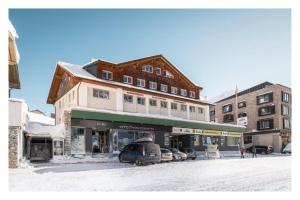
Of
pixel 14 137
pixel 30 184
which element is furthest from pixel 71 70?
pixel 30 184

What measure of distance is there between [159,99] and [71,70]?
854cm

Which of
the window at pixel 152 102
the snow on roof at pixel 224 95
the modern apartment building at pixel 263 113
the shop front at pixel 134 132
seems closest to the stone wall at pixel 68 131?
the shop front at pixel 134 132

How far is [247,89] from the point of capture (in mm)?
49656

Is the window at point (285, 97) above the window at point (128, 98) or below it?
above

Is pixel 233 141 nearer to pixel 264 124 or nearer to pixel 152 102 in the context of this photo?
pixel 152 102

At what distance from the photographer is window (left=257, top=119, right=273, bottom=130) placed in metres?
46.3

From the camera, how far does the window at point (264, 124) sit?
46281 mm

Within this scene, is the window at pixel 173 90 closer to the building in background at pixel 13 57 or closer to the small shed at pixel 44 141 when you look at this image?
the small shed at pixel 44 141

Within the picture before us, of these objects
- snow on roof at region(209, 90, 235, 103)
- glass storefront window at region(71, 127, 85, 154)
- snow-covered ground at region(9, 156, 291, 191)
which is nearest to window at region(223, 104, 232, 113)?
snow on roof at region(209, 90, 235, 103)

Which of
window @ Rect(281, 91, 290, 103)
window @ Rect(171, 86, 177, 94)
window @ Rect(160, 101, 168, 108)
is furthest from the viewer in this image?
window @ Rect(281, 91, 290, 103)

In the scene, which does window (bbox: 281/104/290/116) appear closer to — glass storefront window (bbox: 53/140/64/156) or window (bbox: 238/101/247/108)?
window (bbox: 238/101/247/108)

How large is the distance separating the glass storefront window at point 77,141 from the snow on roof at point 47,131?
0.74 m

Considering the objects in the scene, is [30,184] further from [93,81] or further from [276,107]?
[276,107]

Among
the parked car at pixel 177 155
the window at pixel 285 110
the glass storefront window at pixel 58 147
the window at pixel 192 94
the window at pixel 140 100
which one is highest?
the window at pixel 192 94
